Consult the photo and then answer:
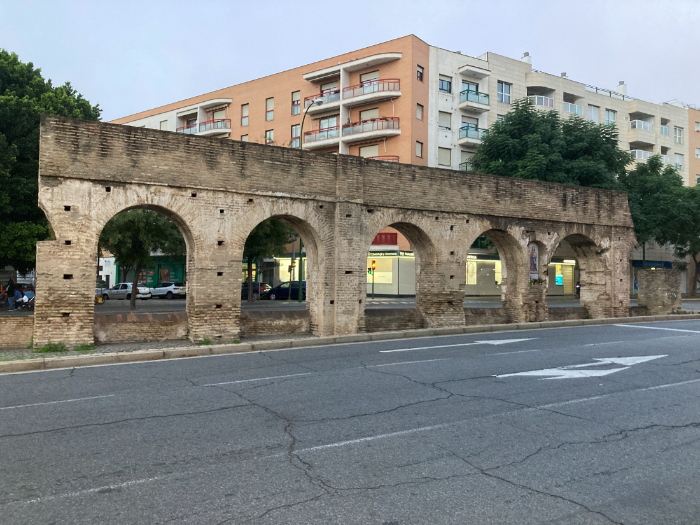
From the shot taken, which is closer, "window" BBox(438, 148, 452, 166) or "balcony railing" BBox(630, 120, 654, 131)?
"window" BBox(438, 148, 452, 166)

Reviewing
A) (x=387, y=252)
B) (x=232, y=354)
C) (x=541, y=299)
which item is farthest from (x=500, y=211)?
(x=387, y=252)

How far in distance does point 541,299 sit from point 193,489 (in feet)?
57.3

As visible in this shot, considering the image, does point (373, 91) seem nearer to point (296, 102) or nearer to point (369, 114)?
point (369, 114)

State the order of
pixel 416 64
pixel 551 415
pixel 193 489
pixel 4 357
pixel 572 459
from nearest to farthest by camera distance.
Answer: pixel 193 489 < pixel 572 459 < pixel 551 415 < pixel 4 357 < pixel 416 64

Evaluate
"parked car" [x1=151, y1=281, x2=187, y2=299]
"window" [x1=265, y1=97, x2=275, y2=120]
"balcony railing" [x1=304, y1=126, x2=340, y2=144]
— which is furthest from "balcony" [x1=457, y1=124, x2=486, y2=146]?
"parked car" [x1=151, y1=281, x2=187, y2=299]

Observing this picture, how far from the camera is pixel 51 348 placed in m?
11.7

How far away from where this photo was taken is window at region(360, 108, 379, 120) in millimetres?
39406

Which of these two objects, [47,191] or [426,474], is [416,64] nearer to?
[47,191]

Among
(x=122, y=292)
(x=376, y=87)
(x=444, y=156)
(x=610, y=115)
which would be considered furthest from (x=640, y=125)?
(x=122, y=292)

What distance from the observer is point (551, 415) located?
6676 millimetres

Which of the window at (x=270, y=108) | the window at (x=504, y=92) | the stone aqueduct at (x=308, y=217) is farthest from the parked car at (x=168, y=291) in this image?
the window at (x=504, y=92)

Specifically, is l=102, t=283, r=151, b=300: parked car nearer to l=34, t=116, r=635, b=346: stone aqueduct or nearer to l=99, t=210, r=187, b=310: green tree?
Result: l=99, t=210, r=187, b=310: green tree

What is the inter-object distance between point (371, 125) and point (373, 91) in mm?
2361

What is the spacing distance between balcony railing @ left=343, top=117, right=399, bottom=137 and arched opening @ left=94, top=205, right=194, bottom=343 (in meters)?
14.7
